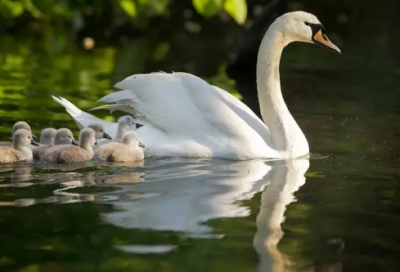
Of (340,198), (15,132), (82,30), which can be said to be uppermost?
(82,30)

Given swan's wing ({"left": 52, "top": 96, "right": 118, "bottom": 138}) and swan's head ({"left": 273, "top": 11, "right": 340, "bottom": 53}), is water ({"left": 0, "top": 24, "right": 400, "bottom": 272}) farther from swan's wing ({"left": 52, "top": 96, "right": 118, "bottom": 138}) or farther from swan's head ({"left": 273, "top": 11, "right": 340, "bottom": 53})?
swan's head ({"left": 273, "top": 11, "right": 340, "bottom": 53})

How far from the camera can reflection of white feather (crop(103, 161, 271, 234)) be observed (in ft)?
22.8

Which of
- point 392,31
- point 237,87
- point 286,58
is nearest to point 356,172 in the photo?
point 237,87

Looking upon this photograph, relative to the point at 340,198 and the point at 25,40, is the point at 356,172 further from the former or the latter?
the point at 25,40

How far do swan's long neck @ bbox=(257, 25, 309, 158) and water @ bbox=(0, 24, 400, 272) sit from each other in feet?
0.62

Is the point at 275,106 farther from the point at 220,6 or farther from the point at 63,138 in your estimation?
the point at 63,138

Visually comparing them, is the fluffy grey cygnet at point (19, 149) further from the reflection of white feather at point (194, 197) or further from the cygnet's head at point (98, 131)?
the reflection of white feather at point (194, 197)

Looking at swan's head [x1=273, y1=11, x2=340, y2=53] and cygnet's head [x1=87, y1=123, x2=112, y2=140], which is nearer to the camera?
Answer: cygnet's head [x1=87, y1=123, x2=112, y2=140]

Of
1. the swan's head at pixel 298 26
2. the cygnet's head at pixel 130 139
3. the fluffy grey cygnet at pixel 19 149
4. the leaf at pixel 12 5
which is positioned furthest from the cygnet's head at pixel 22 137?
the leaf at pixel 12 5

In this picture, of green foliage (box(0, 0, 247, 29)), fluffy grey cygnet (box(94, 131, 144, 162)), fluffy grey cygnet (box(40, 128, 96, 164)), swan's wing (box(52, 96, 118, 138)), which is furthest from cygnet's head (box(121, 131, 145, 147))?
green foliage (box(0, 0, 247, 29))

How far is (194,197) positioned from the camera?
7785 mm

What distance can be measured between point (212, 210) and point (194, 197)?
0.44 m

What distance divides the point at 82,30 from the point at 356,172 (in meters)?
21.0

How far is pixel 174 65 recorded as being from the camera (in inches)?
798
